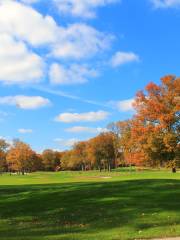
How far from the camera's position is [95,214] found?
15906mm

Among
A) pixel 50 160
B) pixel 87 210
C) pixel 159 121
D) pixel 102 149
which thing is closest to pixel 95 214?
pixel 87 210

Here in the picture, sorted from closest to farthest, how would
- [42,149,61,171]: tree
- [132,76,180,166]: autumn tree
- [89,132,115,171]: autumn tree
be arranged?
[132,76,180,166]: autumn tree
[89,132,115,171]: autumn tree
[42,149,61,171]: tree

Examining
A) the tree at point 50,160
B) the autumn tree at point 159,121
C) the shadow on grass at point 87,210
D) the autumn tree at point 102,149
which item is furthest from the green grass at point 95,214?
the tree at point 50,160

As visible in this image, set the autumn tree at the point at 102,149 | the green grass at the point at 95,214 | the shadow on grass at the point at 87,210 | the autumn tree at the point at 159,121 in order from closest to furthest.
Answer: the green grass at the point at 95,214 < the shadow on grass at the point at 87,210 < the autumn tree at the point at 159,121 < the autumn tree at the point at 102,149

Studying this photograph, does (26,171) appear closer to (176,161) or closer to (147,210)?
(176,161)

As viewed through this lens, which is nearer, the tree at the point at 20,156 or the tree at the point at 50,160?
the tree at the point at 20,156

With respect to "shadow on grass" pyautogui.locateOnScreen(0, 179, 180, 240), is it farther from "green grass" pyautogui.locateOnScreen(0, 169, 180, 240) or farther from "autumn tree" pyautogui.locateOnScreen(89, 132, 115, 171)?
"autumn tree" pyautogui.locateOnScreen(89, 132, 115, 171)

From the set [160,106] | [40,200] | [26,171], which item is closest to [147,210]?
[40,200]

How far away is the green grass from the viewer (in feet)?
40.9

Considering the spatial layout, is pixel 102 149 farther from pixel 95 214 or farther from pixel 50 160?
pixel 95 214

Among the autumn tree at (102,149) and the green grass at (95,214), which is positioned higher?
the autumn tree at (102,149)

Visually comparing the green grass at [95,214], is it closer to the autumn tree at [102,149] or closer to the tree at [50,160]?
the autumn tree at [102,149]

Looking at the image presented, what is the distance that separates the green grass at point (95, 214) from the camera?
12.5 meters

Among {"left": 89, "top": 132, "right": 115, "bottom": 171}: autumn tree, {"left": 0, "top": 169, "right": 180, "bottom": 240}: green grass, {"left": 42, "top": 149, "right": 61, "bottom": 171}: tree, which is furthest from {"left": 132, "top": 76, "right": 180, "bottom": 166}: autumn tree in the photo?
{"left": 42, "top": 149, "right": 61, "bottom": 171}: tree
